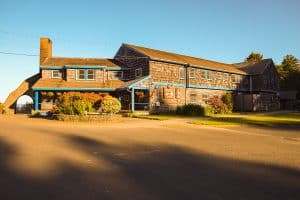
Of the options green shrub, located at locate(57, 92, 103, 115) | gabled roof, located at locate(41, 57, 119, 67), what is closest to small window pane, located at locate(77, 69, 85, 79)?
gabled roof, located at locate(41, 57, 119, 67)

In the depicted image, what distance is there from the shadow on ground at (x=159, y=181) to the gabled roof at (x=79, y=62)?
85.9 feet

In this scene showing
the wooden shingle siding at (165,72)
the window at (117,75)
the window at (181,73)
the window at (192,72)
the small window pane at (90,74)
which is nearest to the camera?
the wooden shingle siding at (165,72)

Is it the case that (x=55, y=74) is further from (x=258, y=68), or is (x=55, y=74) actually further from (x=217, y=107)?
(x=258, y=68)

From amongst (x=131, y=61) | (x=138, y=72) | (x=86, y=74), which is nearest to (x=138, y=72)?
(x=138, y=72)

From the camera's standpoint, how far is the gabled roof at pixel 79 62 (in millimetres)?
33678

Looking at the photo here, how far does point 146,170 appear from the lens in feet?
22.9

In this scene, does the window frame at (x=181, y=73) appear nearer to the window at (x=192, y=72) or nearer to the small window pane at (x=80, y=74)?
the window at (x=192, y=72)

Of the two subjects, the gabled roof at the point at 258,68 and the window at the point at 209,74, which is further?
the gabled roof at the point at 258,68

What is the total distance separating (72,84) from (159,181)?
2739 cm

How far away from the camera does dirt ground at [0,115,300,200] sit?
5.27 m

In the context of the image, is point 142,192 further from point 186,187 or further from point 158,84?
point 158,84

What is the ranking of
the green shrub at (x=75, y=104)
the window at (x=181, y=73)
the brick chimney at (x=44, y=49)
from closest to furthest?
the green shrub at (x=75, y=104), the window at (x=181, y=73), the brick chimney at (x=44, y=49)

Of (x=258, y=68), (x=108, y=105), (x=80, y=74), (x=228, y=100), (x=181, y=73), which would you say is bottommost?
(x=108, y=105)

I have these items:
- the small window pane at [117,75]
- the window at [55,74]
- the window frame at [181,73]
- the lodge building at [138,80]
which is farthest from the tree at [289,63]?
the window at [55,74]
